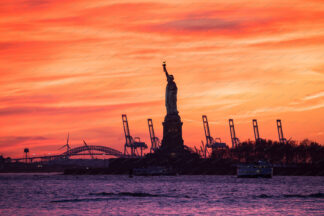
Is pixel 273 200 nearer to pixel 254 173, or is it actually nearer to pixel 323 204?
pixel 323 204

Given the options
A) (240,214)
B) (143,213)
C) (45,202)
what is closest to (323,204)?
(240,214)

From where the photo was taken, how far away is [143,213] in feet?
234

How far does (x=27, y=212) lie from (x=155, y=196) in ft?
101

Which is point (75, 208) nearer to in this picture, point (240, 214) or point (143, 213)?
point (143, 213)

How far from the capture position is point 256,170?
19025 cm

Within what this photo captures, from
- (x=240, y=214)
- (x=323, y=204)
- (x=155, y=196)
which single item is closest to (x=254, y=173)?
(x=155, y=196)

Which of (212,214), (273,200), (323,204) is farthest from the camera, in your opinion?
(273,200)

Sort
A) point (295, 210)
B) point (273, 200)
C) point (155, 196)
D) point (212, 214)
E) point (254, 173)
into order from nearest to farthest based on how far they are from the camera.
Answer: point (212, 214), point (295, 210), point (273, 200), point (155, 196), point (254, 173)

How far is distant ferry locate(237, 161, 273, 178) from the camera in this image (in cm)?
18962

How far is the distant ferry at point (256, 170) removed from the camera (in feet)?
622

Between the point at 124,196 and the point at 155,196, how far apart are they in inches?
186

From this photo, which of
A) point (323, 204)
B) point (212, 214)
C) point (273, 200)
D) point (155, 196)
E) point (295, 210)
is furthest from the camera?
point (155, 196)

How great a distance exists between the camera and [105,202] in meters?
87.9

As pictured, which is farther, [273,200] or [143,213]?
[273,200]
